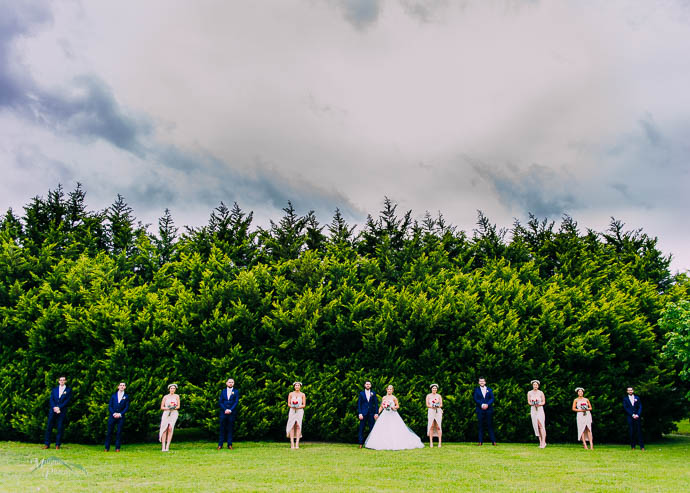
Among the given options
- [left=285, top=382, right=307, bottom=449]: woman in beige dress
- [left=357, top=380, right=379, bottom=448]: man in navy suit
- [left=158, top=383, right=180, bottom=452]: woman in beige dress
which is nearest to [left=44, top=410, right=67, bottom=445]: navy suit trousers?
[left=158, top=383, right=180, bottom=452]: woman in beige dress

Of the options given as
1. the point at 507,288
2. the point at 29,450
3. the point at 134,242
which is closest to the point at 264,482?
the point at 29,450

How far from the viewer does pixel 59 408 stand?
48.6 feet

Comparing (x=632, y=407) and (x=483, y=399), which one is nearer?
(x=632, y=407)

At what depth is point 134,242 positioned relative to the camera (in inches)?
1172

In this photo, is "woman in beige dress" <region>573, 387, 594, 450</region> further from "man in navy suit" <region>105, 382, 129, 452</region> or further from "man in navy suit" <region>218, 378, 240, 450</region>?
"man in navy suit" <region>105, 382, 129, 452</region>

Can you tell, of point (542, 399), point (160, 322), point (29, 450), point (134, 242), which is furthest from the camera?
point (134, 242)

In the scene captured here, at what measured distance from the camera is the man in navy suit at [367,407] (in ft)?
53.0

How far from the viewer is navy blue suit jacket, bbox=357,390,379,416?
53.4ft

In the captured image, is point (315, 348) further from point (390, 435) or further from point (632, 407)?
point (632, 407)

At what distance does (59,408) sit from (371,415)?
973 cm

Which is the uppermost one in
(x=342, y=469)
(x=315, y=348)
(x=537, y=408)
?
(x=315, y=348)

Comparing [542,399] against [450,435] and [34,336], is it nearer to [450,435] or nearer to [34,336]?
[450,435]

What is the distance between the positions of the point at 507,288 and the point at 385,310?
5.59 m

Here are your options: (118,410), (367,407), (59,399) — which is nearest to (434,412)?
(367,407)
